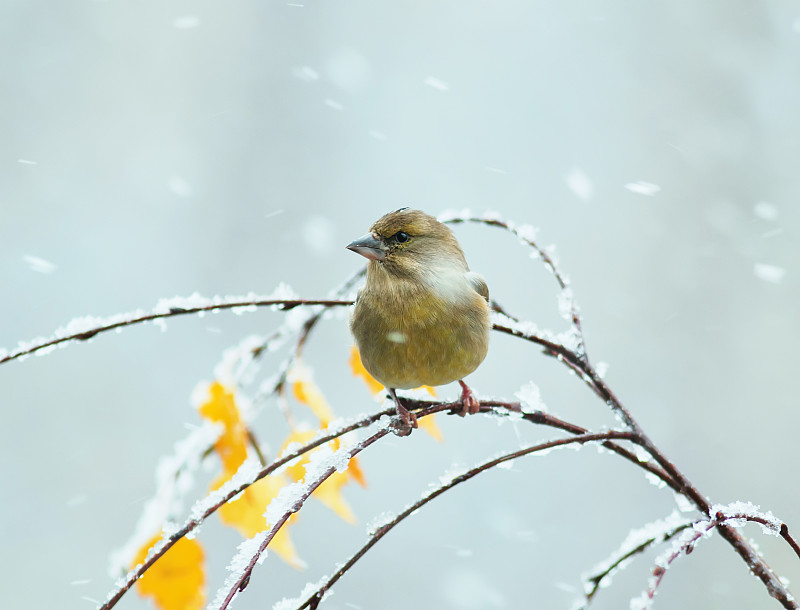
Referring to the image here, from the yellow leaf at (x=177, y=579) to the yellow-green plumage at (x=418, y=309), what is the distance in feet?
1.51

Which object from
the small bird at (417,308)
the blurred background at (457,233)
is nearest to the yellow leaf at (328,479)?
the small bird at (417,308)

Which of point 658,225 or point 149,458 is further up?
point 658,225

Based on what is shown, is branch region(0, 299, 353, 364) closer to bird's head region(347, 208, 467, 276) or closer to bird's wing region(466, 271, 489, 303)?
bird's head region(347, 208, 467, 276)

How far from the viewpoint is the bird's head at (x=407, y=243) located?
1647mm

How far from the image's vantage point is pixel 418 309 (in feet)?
5.24

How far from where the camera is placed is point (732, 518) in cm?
Result: 89

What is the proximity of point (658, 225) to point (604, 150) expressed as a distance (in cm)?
117

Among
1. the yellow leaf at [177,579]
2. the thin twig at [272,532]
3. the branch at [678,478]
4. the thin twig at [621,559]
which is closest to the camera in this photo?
the thin twig at [272,532]

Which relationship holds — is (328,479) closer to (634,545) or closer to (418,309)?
(418,309)

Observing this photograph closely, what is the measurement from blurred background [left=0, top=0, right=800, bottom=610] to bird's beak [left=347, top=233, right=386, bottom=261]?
4.24 meters

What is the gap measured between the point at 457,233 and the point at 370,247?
14.5 ft

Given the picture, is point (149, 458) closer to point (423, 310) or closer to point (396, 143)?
point (396, 143)

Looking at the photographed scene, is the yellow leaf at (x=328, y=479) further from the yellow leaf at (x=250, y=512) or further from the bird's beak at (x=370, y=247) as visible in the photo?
the bird's beak at (x=370, y=247)

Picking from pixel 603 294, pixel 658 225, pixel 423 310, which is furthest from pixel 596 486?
pixel 423 310
